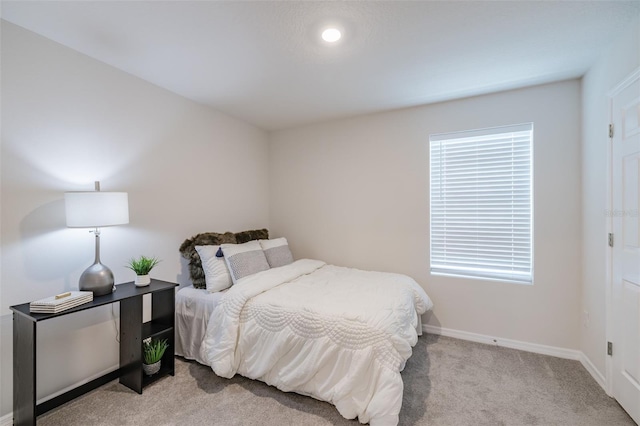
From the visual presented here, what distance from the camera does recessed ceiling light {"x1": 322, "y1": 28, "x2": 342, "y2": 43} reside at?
1.80 m

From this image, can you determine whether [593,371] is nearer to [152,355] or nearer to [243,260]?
[243,260]

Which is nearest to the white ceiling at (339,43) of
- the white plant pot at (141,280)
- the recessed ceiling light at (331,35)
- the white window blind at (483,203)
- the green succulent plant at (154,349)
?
the recessed ceiling light at (331,35)

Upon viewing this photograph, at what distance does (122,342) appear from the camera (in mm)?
2225

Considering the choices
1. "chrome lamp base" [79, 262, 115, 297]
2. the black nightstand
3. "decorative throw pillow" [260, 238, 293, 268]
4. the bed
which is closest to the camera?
the black nightstand

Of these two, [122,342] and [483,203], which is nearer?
[122,342]

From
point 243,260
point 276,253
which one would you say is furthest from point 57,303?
point 276,253

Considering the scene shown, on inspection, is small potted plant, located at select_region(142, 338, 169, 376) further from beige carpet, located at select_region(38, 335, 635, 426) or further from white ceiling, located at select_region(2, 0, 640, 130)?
white ceiling, located at select_region(2, 0, 640, 130)

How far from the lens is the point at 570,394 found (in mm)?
2020

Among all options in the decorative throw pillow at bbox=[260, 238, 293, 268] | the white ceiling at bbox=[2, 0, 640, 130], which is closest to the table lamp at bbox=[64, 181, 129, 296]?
the white ceiling at bbox=[2, 0, 640, 130]

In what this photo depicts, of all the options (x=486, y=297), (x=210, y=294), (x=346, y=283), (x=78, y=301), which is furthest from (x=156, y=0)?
(x=486, y=297)

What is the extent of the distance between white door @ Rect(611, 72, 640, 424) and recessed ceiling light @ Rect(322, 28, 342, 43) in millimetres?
1925

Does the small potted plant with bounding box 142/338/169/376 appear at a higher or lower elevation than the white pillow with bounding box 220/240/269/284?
lower

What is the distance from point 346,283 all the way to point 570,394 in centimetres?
183

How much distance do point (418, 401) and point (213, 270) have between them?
1972 mm
